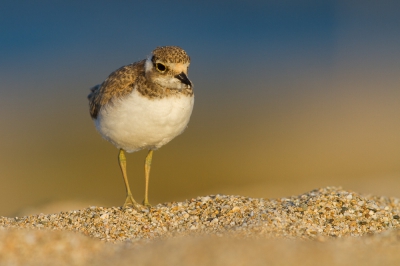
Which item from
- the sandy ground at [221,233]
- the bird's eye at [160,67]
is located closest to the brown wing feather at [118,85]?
the bird's eye at [160,67]

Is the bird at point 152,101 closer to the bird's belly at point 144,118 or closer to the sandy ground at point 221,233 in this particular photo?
the bird's belly at point 144,118

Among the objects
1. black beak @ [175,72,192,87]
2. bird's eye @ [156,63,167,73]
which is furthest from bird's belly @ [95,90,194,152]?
bird's eye @ [156,63,167,73]

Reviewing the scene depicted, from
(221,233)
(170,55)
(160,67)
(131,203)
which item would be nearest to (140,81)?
(160,67)

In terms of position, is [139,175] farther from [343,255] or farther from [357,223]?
[343,255]

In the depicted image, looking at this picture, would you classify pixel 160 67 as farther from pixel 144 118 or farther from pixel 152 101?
pixel 144 118

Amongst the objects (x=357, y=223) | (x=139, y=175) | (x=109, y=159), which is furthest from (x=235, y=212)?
(x=109, y=159)

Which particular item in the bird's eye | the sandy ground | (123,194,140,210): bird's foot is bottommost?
the sandy ground

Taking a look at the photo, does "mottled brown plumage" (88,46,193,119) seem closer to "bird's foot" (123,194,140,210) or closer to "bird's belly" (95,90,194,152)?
"bird's belly" (95,90,194,152)
